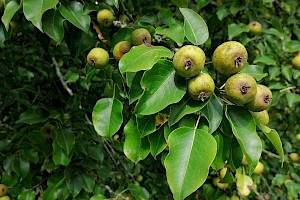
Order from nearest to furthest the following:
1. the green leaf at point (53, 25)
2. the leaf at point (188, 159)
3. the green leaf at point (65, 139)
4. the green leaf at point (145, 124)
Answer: the leaf at point (188, 159) → the green leaf at point (145, 124) → the green leaf at point (53, 25) → the green leaf at point (65, 139)

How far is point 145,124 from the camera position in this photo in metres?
1.24

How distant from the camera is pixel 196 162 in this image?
1.06 m

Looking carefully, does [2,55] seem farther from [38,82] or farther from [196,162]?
[196,162]

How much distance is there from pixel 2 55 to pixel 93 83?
0.69 meters

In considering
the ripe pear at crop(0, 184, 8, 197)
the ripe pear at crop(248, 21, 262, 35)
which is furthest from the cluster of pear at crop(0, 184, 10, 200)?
the ripe pear at crop(248, 21, 262, 35)

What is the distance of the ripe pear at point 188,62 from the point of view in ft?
3.56

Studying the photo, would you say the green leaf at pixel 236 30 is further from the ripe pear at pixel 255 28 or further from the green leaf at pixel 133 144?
the green leaf at pixel 133 144

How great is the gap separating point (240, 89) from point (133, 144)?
412mm

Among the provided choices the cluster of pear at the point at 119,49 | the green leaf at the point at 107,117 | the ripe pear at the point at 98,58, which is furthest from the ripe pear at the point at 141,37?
the green leaf at the point at 107,117

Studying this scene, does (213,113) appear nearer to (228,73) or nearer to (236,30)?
(228,73)

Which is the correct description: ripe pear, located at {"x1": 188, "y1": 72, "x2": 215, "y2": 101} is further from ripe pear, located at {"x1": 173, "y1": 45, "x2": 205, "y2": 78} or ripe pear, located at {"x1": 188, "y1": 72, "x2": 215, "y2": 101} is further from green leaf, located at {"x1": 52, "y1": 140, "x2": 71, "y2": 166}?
green leaf, located at {"x1": 52, "y1": 140, "x2": 71, "y2": 166}

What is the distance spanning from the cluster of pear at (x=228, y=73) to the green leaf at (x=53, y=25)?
1.53 ft

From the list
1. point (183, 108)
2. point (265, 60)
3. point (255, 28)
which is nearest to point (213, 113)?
point (183, 108)

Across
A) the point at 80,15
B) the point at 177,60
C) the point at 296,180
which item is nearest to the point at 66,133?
the point at 80,15
